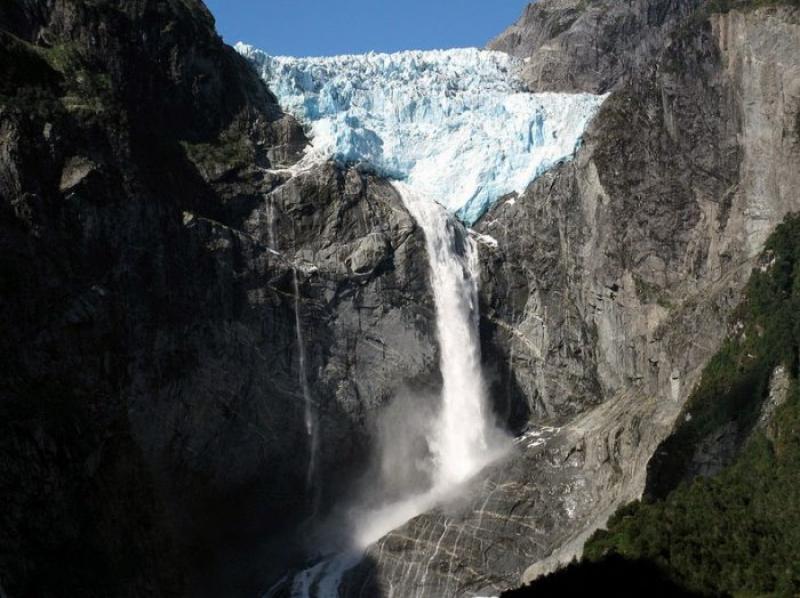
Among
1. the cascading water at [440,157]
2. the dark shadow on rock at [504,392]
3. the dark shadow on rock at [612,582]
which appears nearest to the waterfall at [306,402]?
the cascading water at [440,157]

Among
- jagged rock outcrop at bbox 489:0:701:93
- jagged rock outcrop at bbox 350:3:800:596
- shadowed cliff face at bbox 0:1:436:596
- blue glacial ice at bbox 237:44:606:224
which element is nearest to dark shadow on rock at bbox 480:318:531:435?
jagged rock outcrop at bbox 350:3:800:596

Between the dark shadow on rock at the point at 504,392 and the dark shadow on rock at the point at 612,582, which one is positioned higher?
the dark shadow on rock at the point at 504,392

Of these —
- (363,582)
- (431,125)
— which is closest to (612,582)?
(363,582)

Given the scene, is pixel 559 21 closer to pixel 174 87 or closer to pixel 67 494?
pixel 174 87

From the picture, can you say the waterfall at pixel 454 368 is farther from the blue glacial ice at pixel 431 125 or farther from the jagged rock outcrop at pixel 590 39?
the jagged rock outcrop at pixel 590 39

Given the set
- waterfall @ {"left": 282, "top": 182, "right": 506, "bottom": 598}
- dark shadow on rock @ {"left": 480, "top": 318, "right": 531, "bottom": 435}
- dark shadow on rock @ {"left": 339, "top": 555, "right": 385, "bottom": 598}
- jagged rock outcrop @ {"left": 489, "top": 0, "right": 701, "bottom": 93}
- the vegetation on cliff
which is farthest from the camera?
jagged rock outcrop @ {"left": 489, "top": 0, "right": 701, "bottom": 93}

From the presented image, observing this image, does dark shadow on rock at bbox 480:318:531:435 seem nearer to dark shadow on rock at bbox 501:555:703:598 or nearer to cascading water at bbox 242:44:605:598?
cascading water at bbox 242:44:605:598
